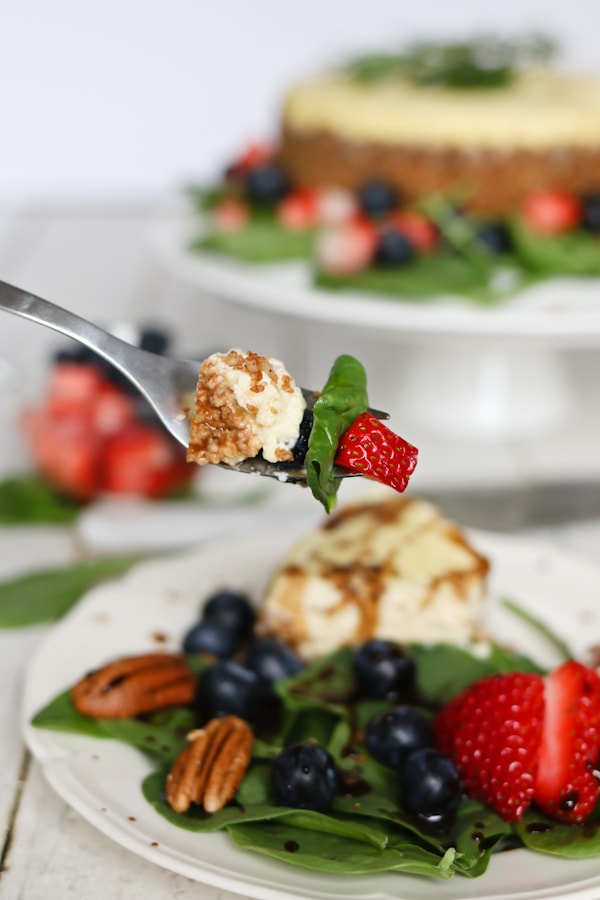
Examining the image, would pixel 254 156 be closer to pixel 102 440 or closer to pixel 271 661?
pixel 102 440

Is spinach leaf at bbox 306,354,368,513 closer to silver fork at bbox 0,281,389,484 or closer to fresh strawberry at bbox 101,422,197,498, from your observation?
silver fork at bbox 0,281,389,484

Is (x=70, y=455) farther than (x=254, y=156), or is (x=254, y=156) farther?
(x=254, y=156)

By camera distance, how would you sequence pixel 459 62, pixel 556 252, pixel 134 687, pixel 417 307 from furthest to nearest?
pixel 459 62
pixel 556 252
pixel 417 307
pixel 134 687

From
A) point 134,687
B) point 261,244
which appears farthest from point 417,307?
point 134,687

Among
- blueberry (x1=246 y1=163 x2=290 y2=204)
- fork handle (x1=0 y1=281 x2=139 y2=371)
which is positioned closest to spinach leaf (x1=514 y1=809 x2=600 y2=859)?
fork handle (x1=0 y1=281 x2=139 y2=371)

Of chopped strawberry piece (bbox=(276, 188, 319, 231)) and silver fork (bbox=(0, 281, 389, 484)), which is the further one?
chopped strawberry piece (bbox=(276, 188, 319, 231))

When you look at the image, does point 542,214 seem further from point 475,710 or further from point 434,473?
point 475,710

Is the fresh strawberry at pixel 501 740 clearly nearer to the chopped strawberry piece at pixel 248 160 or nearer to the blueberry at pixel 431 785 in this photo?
the blueberry at pixel 431 785
